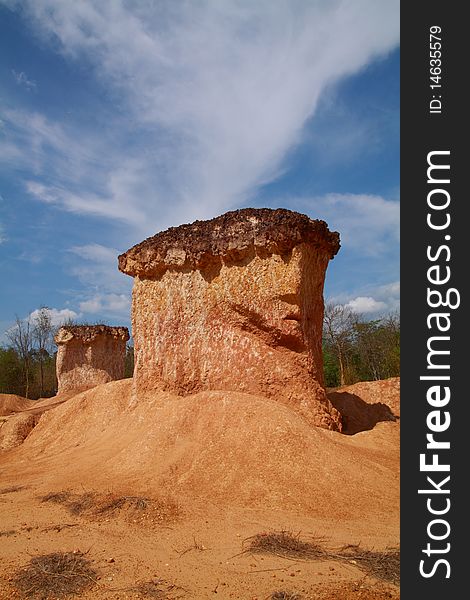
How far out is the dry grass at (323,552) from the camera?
3465mm

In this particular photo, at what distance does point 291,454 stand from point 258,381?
2.21 metres

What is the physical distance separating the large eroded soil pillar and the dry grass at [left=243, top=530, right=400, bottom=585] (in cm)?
414

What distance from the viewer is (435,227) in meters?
2.76

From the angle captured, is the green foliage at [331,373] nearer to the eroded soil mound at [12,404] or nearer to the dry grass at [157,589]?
the eroded soil mound at [12,404]

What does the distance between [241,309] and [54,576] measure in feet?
20.0

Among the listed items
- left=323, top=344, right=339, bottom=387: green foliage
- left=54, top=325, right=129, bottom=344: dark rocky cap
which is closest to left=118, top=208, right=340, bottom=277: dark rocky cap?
left=54, top=325, right=129, bottom=344: dark rocky cap

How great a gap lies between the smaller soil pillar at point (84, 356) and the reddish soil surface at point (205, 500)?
460 inches

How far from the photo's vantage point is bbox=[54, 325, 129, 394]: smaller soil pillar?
21234 millimetres

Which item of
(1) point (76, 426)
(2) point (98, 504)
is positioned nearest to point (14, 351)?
(1) point (76, 426)

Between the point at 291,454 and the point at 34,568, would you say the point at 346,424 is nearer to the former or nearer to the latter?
the point at 291,454

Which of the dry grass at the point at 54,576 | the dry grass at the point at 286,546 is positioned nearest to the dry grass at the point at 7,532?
the dry grass at the point at 54,576

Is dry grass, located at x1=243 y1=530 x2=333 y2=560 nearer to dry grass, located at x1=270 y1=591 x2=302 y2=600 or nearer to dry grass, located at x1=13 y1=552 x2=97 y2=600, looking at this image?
dry grass, located at x1=270 y1=591 x2=302 y2=600

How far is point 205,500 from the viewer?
580cm

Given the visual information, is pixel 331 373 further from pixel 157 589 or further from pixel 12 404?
pixel 157 589
